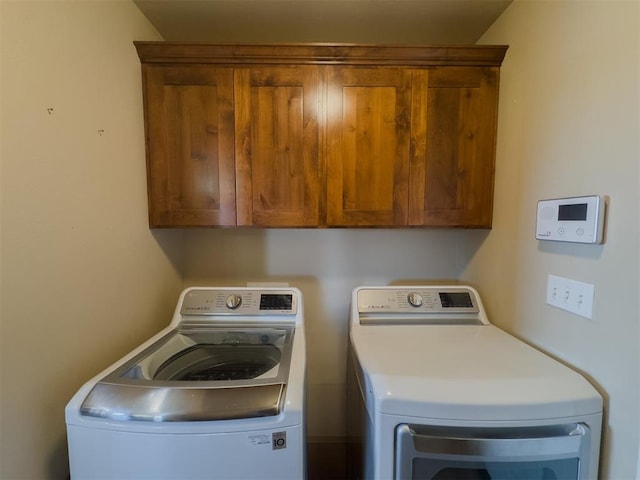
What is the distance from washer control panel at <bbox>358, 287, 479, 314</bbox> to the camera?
1409 mm

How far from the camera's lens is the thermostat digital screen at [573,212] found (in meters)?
0.85

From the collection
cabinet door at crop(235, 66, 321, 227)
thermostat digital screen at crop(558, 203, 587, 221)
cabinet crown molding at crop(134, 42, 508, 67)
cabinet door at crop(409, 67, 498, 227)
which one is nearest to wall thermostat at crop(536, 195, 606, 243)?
thermostat digital screen at crop(558, 203, 587, 221)

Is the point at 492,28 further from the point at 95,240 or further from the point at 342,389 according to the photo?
the point at 342,389

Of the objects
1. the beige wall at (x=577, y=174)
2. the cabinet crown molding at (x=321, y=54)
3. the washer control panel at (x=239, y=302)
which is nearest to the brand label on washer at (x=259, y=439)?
the washer control panel at (x=239, y=302)

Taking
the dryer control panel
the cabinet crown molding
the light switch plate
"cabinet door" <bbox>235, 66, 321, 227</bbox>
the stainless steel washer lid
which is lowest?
the stainless steel washer lid

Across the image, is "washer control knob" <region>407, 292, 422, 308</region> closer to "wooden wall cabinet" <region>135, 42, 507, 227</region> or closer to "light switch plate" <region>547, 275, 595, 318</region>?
"wooden wall cabinet" <region>135, 42, 507, 227</region>

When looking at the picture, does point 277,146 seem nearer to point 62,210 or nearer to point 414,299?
point 62,210

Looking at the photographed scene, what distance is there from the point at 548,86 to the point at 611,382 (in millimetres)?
1009

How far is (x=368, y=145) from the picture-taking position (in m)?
1.31

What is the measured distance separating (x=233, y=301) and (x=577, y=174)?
4.87 ft

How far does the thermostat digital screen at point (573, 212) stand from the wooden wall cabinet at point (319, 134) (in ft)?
1.38

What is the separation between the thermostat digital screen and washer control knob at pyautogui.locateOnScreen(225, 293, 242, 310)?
139 cm

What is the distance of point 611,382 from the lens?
2.58 ft

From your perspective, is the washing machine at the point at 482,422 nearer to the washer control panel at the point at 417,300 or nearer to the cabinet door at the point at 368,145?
the washer control panel at the point at 417,300
